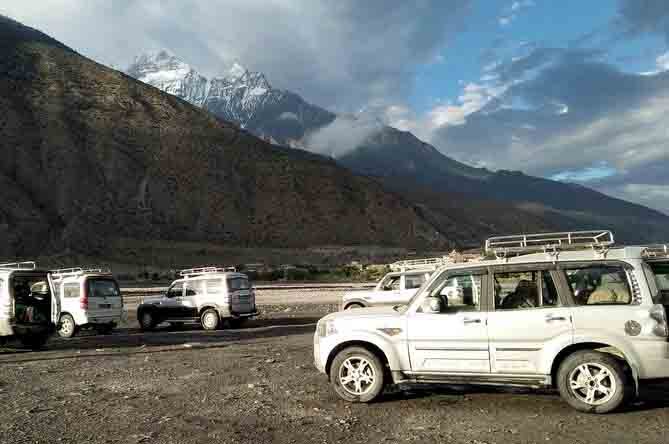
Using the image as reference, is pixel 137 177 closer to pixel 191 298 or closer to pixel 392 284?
pixel 191 298

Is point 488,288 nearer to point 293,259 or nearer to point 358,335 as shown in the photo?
point 358,335

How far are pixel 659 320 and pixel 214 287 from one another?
1358cm

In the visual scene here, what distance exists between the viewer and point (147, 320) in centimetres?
1852

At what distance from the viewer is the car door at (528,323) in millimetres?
6562

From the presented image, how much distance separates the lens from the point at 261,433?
6.21m

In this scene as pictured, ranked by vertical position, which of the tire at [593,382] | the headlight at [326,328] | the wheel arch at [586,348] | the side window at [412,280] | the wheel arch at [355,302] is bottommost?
the tire at [593,382]

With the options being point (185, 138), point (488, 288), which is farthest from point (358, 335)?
point (185, 138)

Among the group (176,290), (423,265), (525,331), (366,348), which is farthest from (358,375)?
(176,290)

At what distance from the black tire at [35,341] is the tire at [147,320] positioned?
15.6 ft

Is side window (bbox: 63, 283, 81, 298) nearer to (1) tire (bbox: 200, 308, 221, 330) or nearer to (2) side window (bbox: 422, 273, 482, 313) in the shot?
(1) tire (bbox: 200, 308, 221, 330)

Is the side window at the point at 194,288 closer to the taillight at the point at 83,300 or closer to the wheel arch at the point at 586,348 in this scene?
the taillight at the point at 83,300

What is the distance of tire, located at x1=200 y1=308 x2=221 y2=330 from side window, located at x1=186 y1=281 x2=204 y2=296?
2.03ft

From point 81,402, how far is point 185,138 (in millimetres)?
Answer: 78528

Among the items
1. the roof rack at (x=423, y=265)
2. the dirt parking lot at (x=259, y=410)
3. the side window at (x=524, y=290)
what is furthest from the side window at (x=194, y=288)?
the side window at (x=524, y=290)
